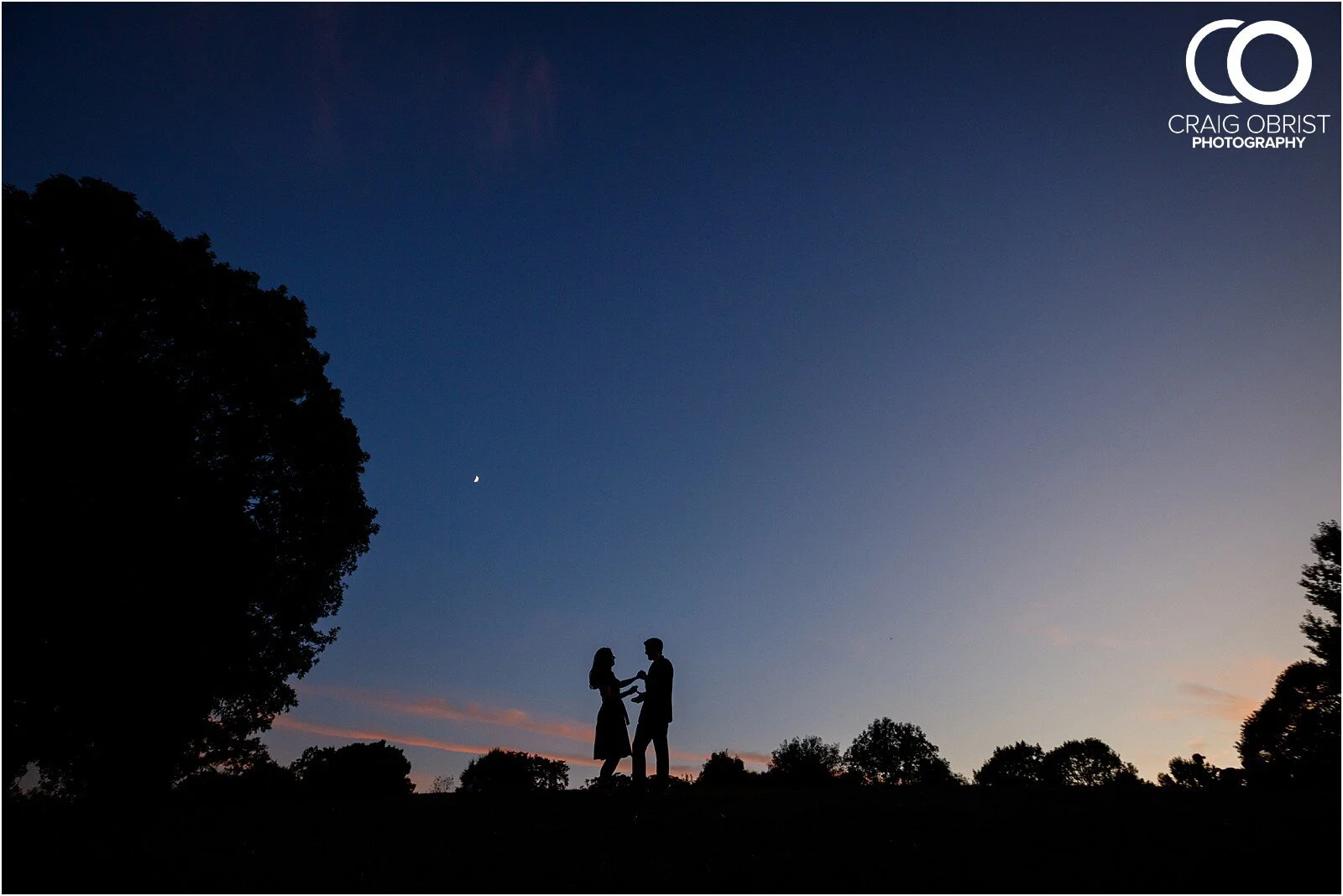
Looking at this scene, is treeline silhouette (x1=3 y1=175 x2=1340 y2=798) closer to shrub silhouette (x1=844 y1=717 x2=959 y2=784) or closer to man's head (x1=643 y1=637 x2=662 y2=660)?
man's head (x1=643 y1=637 x2=662 y2=660)

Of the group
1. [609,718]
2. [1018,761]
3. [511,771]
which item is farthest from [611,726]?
[1018,761]

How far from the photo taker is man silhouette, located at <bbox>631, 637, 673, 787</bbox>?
1361cm

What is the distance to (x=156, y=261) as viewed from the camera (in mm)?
20219

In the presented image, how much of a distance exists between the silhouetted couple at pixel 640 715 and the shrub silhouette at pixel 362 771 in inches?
1816

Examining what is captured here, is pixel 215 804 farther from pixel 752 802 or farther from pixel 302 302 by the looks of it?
pixel 302 302

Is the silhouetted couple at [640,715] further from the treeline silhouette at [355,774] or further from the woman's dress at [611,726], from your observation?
the treeline silhouette at [355,774]

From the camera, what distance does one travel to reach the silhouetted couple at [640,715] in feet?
45.2

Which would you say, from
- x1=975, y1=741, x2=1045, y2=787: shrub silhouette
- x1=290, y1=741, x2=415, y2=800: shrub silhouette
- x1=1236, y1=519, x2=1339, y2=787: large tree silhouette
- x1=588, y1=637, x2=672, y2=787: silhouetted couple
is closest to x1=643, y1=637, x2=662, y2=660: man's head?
x1=588, y1=637, x2=672, y2=787: silhouetted couple

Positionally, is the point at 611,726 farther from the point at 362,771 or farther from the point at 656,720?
the point at 362,771

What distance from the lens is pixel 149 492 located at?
1867 centimetres

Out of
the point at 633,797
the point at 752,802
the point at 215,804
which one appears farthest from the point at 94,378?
the point at 752,802

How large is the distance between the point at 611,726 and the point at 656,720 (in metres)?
1.17

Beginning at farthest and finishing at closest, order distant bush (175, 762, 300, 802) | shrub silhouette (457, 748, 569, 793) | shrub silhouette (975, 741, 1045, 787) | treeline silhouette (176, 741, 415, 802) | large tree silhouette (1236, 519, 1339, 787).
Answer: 1. shrub silhouette (975, 741, 1045, 787)
2. shrub silhouette (457, 748, 569, 793)
3. treeline silhouette (176, 741, 415, 802)
4. large tree silhouette (1236, 519, 1339, 787)
5. distant bush (175, 762, 300, 802)

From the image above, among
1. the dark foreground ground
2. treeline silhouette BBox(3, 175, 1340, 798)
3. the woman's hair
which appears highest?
treeline silhouette BBox(3, 175, 1340, 798)
